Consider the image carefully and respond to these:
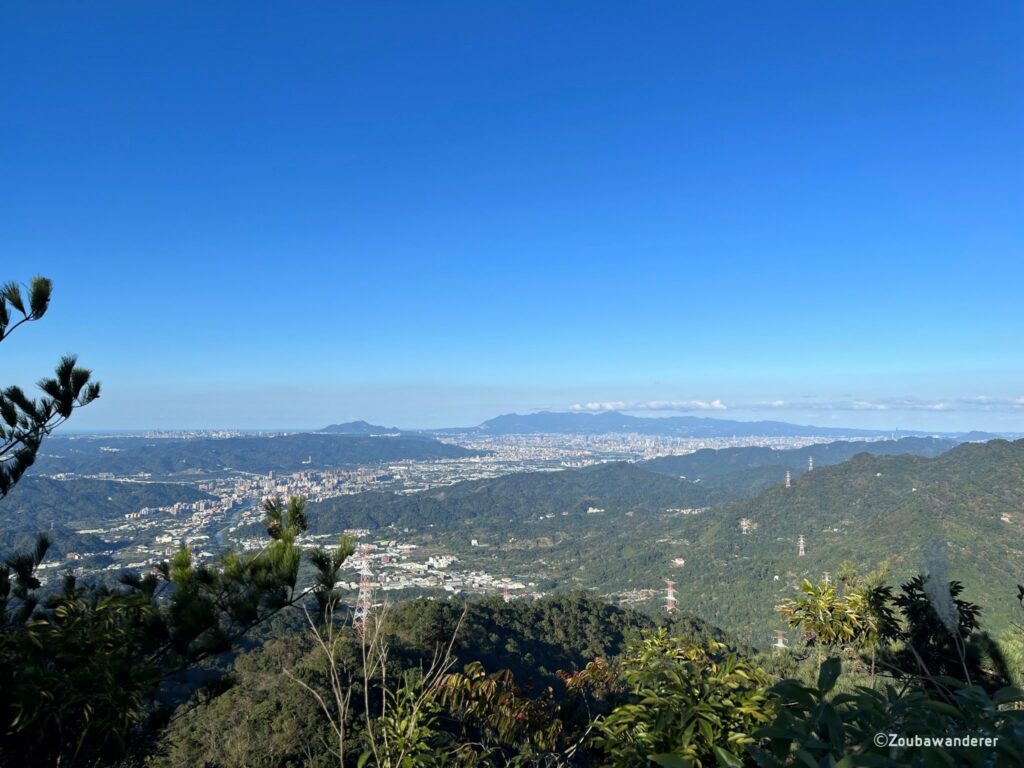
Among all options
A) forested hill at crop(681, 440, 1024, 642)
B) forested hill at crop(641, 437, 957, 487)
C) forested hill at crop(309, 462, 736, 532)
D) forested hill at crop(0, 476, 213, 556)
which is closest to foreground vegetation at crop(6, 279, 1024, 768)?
forested hill at crop(681, 440, 1024, 642)

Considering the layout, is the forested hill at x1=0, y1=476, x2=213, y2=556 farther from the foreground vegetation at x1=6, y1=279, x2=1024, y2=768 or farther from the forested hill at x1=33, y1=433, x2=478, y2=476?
the foreground vegetation at x1=6, y1=279, x2=1024, y2=768

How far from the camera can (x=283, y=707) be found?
40.1ft

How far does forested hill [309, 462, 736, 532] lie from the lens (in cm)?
9283

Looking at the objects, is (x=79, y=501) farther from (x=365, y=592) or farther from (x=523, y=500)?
(x=365, y=592)

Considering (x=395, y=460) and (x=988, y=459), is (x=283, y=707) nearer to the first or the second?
(x=988, y=459)

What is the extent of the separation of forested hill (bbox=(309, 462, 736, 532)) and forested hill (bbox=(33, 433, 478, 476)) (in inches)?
2054

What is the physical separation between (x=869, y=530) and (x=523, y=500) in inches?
2649

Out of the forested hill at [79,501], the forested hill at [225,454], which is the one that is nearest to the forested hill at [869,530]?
the forested hill at [79,501]

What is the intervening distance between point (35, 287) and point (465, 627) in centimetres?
2126

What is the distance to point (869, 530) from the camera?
55219mm

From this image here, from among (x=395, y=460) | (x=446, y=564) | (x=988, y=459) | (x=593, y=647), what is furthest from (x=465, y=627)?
(x=395, y=460)

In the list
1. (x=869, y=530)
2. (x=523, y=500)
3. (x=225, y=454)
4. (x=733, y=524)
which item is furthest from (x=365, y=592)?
(x=225, y=454)

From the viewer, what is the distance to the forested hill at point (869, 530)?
129 feet

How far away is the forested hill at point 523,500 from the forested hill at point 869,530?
31410 millimetres
